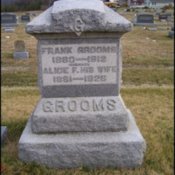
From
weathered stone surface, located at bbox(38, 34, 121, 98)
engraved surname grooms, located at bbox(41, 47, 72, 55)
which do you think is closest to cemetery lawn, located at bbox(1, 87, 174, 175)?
weathered stone surface, located at bbox(38, 34, 121, 98)

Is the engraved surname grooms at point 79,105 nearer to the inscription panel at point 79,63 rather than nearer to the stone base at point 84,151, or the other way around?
the inscription panel at point 79,63

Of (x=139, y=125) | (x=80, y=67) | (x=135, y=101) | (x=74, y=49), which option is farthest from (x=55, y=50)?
(x=135, y=101)

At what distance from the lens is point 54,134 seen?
14.4ft

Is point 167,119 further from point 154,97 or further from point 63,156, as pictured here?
point 63,156

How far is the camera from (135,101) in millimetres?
7039

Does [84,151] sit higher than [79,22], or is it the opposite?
[79,22]

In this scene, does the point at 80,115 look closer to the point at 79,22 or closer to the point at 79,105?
→ the point at 79,105

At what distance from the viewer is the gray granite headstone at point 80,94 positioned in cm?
417

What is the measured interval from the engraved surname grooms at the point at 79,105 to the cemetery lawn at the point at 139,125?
25.6 inches

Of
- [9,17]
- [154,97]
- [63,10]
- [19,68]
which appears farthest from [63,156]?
[9,17]

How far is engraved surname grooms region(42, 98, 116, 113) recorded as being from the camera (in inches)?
174

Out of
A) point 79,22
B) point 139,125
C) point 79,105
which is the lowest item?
point 139,125

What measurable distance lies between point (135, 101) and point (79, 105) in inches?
Result: 109

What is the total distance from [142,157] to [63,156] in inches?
33.9
